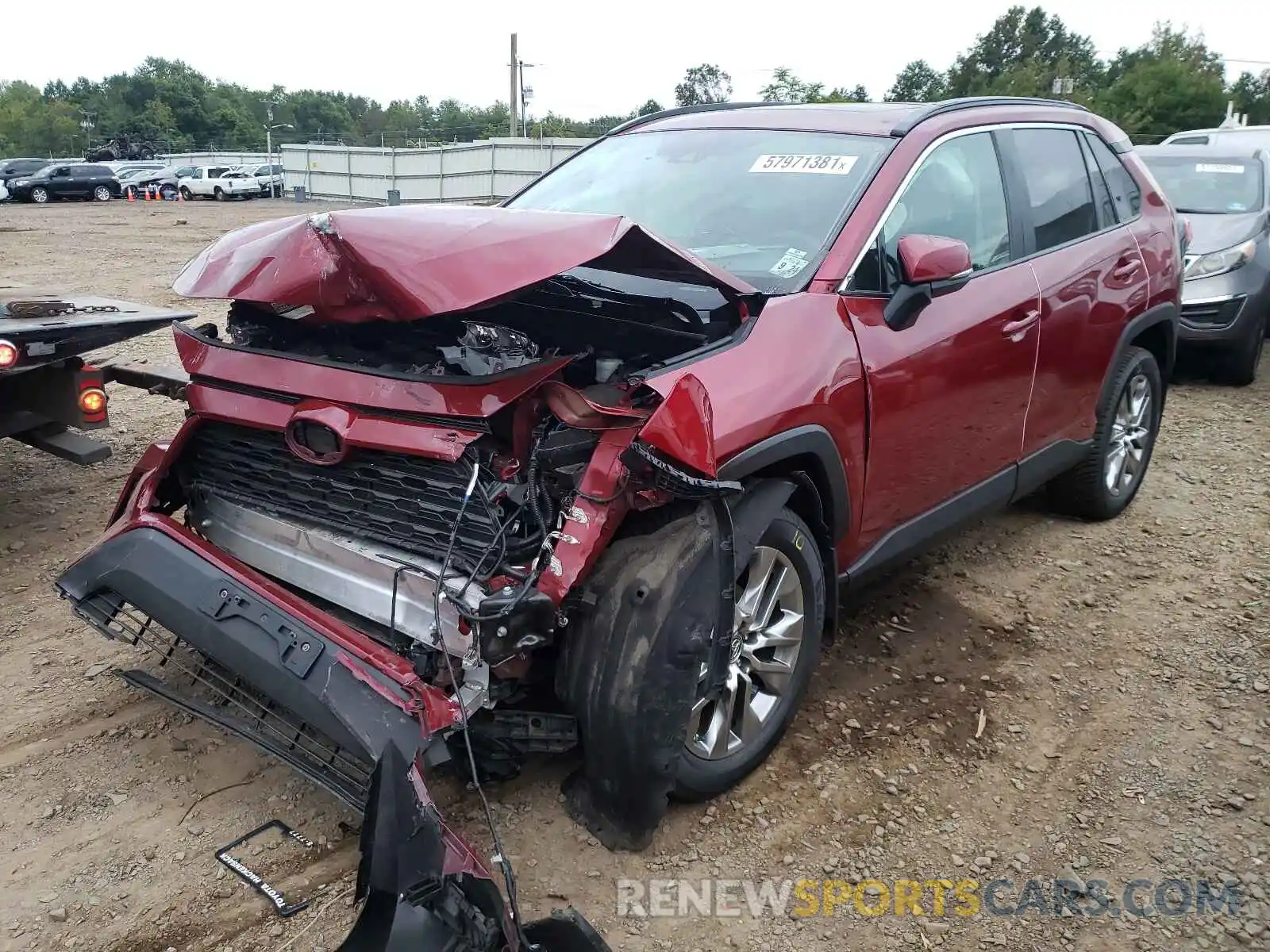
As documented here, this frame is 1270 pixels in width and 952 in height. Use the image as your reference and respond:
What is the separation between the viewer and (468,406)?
2605mm

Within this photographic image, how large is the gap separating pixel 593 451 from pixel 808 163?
5.41 ft

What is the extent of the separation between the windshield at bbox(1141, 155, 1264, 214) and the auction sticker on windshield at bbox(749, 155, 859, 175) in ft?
21.8

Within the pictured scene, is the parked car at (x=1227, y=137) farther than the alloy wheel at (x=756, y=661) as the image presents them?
Yes

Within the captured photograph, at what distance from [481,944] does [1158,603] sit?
3.60m

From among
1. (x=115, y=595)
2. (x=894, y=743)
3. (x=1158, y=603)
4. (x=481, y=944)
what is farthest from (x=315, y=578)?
(x=1158, y=603)

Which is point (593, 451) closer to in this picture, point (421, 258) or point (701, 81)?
point (421, 258)

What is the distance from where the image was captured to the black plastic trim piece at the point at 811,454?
269 centimetres

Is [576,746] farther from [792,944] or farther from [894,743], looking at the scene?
[894,743]

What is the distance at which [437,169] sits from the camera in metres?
29.5

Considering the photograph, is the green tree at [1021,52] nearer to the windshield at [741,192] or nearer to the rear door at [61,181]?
the rear door at [61,181]

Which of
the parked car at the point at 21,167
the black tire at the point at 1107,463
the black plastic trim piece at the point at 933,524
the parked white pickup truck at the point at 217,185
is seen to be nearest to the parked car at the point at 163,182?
the parked white pickup truck at the point at 217,185

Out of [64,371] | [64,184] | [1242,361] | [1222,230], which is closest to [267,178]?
[64,184]

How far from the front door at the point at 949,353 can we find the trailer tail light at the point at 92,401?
3.49 metres

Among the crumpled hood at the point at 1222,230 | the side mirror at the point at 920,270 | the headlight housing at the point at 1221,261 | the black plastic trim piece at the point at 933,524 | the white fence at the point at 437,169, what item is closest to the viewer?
the side mirror at the point at 920,270
